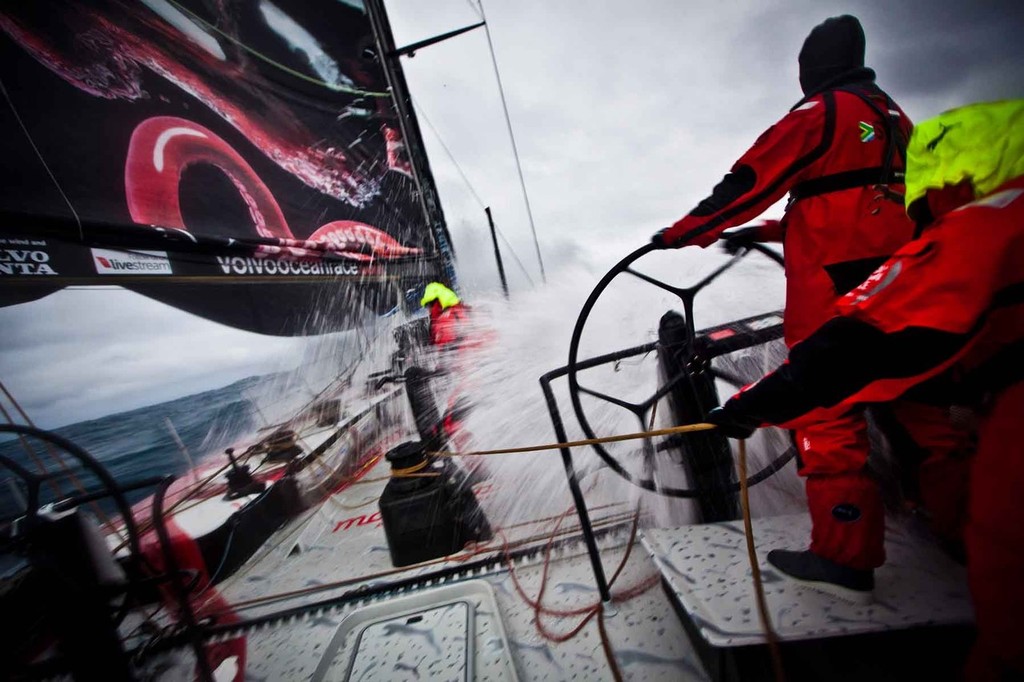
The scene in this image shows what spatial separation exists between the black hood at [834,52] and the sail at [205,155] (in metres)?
4.58

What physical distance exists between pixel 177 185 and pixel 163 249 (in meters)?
0.87

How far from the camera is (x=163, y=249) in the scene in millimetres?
3502

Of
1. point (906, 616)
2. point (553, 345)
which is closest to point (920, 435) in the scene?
point (906, 616)

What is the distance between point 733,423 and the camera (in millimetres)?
998

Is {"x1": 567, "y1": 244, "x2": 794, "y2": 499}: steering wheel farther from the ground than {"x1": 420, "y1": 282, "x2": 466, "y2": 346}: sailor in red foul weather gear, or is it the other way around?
{"x1": 420, "y1": 282, "x2": 466, "y2": 346}: sailor in red foul weather gear

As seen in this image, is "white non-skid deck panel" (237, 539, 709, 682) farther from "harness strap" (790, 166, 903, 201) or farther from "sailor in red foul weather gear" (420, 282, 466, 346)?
"sailor in red foul weather gear" (420, 282, 466, 346)

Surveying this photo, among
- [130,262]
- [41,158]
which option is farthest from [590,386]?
[41,158]

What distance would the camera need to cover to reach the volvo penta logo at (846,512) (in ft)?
3.55

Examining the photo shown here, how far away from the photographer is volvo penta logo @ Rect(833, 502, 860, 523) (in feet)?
3.55

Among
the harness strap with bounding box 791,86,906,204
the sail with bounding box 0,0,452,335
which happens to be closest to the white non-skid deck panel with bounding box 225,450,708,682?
the harness strap with bounding box 791,86,906,204

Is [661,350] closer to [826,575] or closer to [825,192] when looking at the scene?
[825,192]

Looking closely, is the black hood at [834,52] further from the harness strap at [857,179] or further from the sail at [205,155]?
the sail at [205,155]

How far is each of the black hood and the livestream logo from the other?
4.62 m

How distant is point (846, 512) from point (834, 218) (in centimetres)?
92
